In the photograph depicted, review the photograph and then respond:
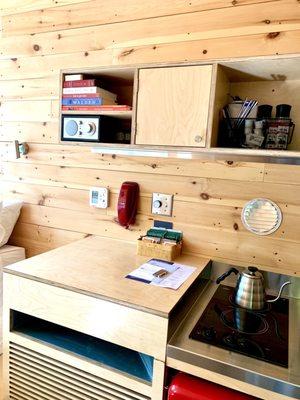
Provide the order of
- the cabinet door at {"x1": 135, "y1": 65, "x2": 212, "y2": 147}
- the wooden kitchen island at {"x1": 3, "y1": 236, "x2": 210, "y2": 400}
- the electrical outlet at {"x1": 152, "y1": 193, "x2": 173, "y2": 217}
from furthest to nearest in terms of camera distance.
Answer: the electrical outlet at {"x1": 152, "y1": 193, "x2": 173, "y2": 217} → the cabinet door at {"x1": 135, "y1": 65, "x2": 212, "y2": 147} → the wooden kitchen island at {"x1": 3, "y1": 236, "x2": 210, "y2": 400}

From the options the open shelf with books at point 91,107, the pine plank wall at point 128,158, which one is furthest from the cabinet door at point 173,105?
the pine plank wall at point 128,158

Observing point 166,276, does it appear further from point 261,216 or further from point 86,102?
point 86,102

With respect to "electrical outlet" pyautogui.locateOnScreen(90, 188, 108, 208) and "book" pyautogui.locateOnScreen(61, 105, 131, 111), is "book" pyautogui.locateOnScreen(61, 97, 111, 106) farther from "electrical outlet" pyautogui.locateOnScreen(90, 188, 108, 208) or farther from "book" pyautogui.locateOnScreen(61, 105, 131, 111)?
"electrical outlet" pyautogui.locateOnScreen(90, 188, 108, 208)

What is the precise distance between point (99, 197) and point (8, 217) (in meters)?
0.66

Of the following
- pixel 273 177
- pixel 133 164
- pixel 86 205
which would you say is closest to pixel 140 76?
pixel 133 164

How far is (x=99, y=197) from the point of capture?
75.3 inches

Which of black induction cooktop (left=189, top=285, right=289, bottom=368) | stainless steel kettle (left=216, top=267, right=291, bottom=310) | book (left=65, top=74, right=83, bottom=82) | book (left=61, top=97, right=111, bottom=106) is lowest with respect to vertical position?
black induction cooktop (left=189, top=285, right=289, bottom=368)

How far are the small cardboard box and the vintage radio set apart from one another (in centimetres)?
57

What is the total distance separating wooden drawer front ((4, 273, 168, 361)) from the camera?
1.12m

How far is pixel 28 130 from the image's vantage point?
6.97 ft

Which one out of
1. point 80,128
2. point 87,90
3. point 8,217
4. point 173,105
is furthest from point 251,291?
point 8,217

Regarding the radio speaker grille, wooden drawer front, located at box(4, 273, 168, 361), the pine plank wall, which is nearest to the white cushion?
the pine plank wall

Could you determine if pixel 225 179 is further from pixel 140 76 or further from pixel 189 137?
pixel 140 76

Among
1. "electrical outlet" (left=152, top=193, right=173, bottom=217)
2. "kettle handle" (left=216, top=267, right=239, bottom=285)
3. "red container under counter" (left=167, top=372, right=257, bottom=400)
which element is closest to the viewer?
"red container under counter" (left=167, top=372, right=257, bottom=400)
